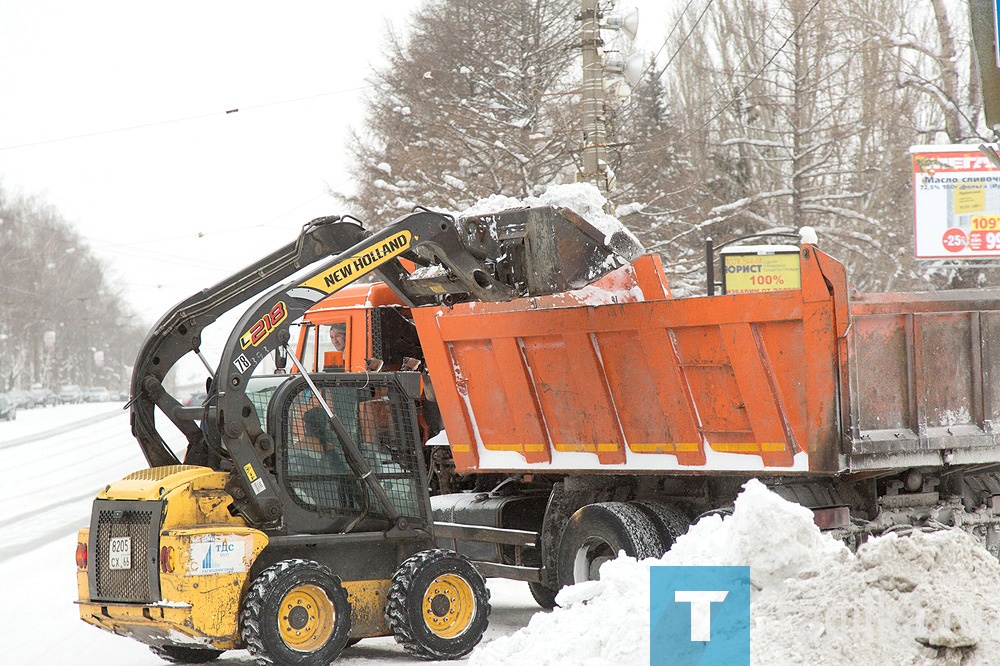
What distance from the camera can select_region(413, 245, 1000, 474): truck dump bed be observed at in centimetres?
655

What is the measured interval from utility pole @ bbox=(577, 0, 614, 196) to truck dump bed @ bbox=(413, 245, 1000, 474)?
7.14 m

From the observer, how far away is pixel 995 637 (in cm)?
453

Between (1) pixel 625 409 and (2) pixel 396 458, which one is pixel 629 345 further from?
(2) pixel 396 458

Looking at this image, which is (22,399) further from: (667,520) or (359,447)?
(667,520)

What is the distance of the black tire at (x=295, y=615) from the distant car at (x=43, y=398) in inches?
3022

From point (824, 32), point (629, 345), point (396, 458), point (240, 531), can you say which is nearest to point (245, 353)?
point (240, 531)

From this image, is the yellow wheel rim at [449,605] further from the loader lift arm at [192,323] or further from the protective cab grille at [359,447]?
the loader lift arm at [192,323]

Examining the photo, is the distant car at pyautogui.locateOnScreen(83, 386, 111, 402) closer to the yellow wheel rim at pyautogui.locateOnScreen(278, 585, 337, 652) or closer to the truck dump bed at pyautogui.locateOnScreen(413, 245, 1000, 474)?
the truck dump bed at pyautogui.locateOnScreen(413, 245, 1000, 474)

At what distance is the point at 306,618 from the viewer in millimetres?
6879

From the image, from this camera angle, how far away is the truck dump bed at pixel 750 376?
6.55 m

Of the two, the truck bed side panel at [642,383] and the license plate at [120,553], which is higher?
the truck bed side panel at [642,383]

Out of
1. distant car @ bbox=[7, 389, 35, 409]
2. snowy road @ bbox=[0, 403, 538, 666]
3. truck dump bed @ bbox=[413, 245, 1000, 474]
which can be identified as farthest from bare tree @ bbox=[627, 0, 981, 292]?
distant car @ bbox=[7, 389, 35, 409]

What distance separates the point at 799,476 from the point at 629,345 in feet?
4.98
